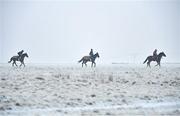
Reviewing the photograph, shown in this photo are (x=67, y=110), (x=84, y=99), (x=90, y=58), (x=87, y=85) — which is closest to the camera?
(x=67, y=110)

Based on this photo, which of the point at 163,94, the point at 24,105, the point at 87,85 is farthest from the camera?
the point at 87,85

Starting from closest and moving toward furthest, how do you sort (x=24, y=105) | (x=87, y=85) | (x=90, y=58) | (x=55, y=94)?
(x=24, y=105) < (x=55, y=94) < (x=87, y=85) < (x=90, y=58)

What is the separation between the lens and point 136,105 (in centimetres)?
1612

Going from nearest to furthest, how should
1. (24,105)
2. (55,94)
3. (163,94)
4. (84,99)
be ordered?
(24,105), (84,99), (55,94), (163,94)

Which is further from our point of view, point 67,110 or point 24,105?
point 24,105

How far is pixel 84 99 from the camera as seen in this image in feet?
56.3

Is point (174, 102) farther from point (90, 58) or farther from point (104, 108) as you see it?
point (90, 58)

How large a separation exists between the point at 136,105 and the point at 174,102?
8.52ft

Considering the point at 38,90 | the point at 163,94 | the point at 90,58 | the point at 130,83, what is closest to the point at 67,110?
the point at 38,90

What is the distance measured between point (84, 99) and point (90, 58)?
2667 cm

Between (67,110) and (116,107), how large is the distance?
2443 millimetres

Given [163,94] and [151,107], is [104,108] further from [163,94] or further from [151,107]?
[163,94]

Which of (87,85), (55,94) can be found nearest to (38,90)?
(55,94)

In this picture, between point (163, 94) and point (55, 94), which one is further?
point (163, 94)
